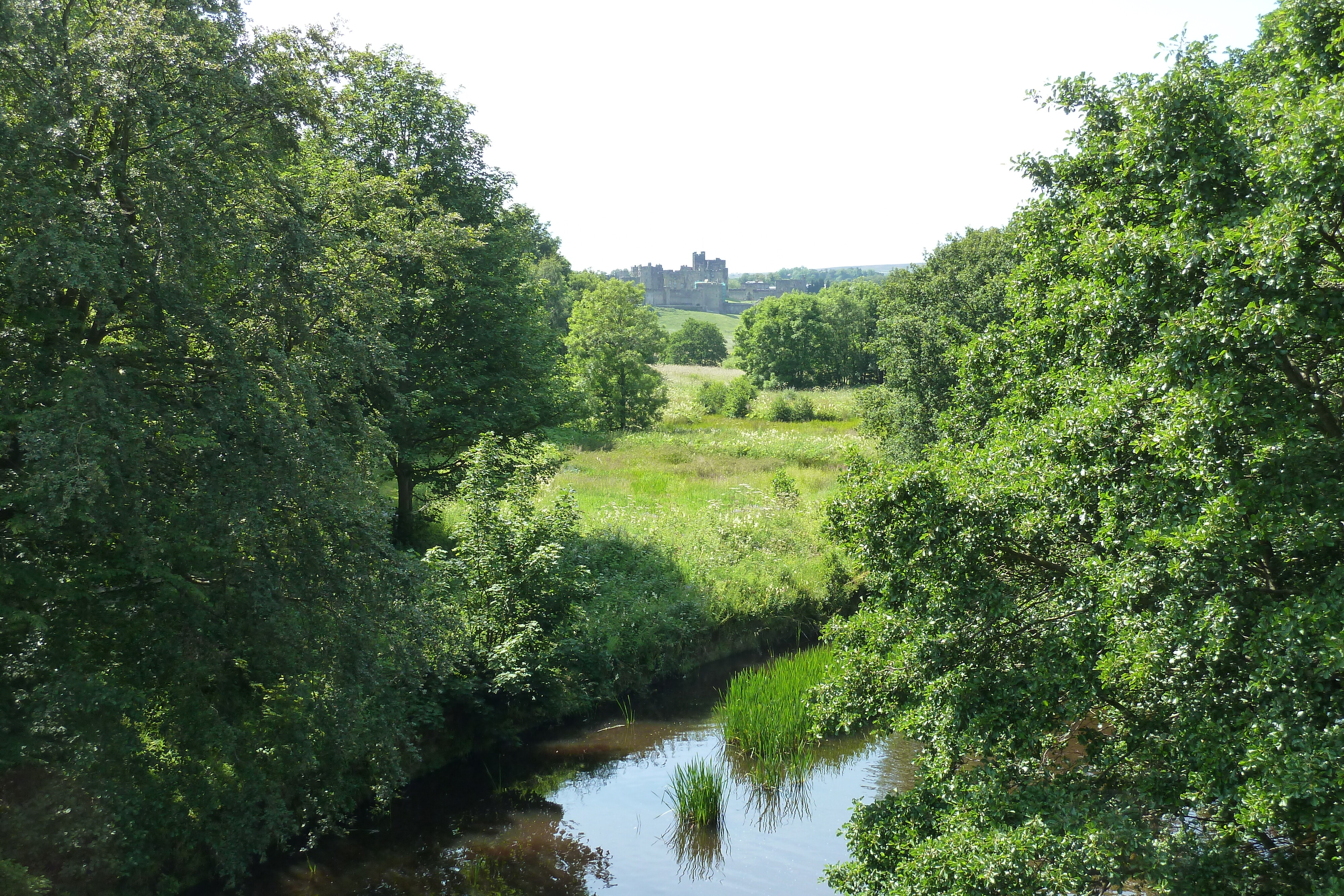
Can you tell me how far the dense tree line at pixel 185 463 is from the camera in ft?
28.6

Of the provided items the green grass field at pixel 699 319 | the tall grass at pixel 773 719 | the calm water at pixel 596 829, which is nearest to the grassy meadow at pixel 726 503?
the tall grass at pixel 773 719

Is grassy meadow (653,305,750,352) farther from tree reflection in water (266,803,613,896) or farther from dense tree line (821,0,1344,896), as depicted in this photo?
dense tree line (821,0,1344,896)

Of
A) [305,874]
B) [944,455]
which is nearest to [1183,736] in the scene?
[944,455]

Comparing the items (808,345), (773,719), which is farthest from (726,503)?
Answer: (808,345)

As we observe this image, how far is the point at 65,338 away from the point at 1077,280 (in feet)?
39.2

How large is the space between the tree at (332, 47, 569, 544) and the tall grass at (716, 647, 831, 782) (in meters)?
10.2

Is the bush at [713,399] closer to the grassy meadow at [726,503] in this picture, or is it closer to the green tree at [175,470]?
the grassy meadow at [726,503]

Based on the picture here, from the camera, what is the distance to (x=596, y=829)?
13.9 metres

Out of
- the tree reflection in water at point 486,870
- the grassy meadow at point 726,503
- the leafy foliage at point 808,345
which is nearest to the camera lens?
the tree reflection in water at point 486,870

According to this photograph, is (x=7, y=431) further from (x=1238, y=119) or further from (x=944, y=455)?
(x=1238, y=119)

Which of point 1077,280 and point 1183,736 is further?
point 1077,280

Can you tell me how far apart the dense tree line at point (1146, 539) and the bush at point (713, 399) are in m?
54.4

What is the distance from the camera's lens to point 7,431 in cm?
884

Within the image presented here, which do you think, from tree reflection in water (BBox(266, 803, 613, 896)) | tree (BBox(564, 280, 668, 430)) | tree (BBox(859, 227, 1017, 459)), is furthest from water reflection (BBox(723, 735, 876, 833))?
tree (BBox(564, 280, 668, 430))
